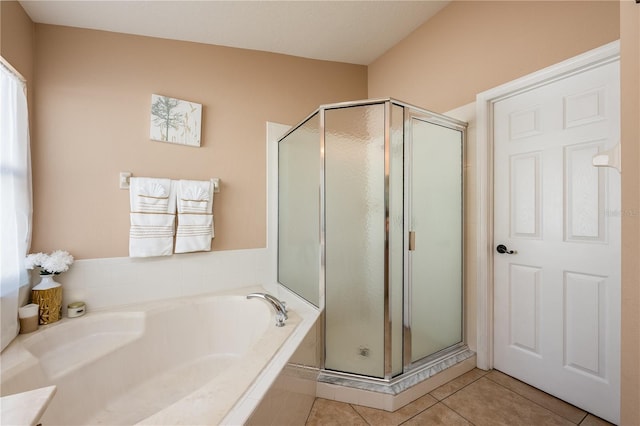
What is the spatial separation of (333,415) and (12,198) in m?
2.01

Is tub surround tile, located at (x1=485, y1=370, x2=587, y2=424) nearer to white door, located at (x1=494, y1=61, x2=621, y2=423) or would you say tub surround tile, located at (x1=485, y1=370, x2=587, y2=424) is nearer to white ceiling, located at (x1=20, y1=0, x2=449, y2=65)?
white door, located at (x1=494, y1=61, x2=621, y2=423)

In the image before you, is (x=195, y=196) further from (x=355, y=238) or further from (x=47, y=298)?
(x=355, y=238)

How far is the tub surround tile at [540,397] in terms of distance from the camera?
1.39 meters

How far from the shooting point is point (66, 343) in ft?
4.96

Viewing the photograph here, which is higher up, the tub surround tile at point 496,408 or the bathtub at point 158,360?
the bathtub at point 158,360

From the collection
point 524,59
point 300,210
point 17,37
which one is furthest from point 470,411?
point 17,37

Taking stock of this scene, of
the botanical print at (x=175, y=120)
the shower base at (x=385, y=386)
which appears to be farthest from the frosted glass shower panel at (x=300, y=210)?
the botanical print at (x=175, y=120)

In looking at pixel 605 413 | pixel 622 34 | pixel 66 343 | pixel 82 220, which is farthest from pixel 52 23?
pixel 605 413

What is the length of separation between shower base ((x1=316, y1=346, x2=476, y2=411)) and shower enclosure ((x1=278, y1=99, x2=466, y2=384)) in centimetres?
3

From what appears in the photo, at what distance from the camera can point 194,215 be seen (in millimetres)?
1973

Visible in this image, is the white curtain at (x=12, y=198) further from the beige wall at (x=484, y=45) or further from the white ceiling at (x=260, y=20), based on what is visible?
the beige wall at (x=484, y=45)

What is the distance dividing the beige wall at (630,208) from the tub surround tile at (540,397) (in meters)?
1.22

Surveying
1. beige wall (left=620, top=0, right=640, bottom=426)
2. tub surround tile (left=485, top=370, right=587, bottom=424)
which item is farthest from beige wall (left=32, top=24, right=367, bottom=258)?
beige wall (left=620, top=0, right=640, bottom=426)

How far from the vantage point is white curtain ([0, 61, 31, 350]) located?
4.27 feet
